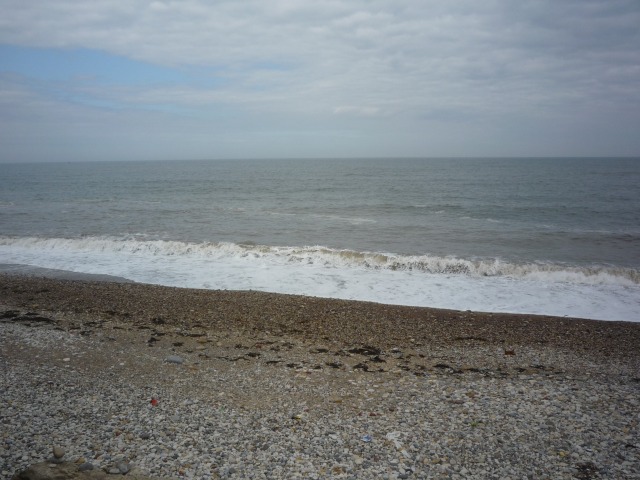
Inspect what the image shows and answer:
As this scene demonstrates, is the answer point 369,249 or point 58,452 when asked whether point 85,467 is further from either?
point 369,249

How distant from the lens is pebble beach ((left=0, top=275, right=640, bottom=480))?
453 cm

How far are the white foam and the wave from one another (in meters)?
0.04

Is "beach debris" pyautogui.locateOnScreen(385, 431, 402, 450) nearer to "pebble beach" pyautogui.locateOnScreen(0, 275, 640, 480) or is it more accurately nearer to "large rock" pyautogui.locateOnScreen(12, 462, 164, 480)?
"pebble beach" pyautogui.locateOnScreen(0, 275, 640, 480)

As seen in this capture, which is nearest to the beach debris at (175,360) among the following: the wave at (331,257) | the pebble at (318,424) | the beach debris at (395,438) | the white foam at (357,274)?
the pebble at (318,424)

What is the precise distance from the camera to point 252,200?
37594 mm

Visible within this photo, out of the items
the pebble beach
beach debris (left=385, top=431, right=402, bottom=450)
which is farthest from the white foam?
beach debris (left=385, top=431, right=402, bottom=450)

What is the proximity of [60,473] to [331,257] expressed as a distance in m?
13.7

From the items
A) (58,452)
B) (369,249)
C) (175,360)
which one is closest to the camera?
(58,452)

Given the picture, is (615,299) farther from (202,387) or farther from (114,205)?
(114,205)

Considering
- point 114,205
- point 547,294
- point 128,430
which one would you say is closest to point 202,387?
point 128,430

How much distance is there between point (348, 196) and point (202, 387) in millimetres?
35208

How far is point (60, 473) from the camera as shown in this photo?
4.00m

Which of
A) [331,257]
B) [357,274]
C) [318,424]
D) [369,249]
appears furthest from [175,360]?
[369,249]

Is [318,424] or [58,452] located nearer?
[58,452]
